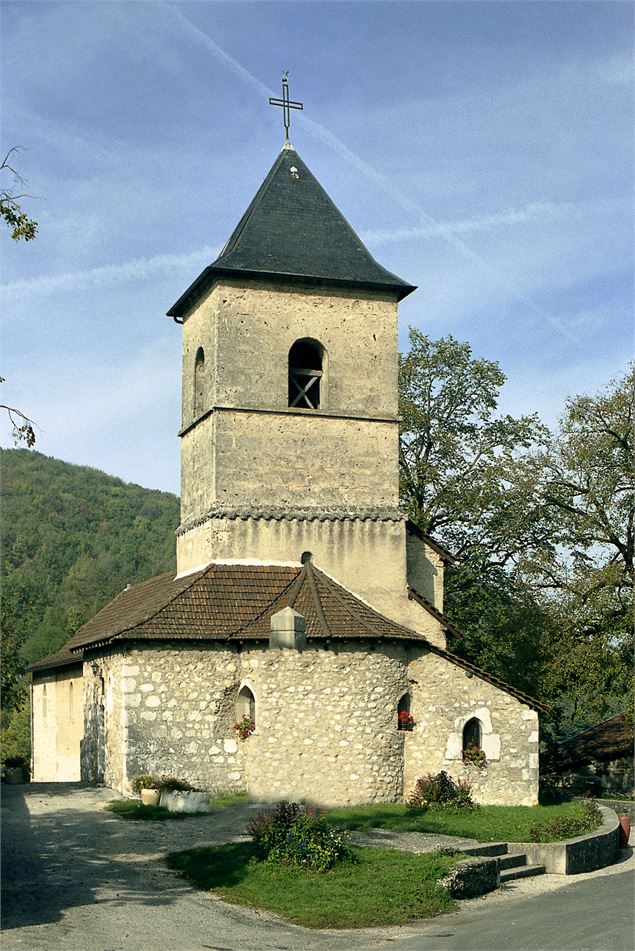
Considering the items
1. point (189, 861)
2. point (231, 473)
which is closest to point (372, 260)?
point (231, 473)

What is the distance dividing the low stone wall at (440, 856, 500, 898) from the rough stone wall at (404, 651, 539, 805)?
623 centimetres

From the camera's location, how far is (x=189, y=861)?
55.3 feet

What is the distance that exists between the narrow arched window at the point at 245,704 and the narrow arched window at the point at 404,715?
2.90 m

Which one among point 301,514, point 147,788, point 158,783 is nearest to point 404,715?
point 158,783

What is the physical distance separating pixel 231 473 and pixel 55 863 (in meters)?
11.2

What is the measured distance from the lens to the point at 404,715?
23.6 metres

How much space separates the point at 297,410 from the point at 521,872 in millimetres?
11689

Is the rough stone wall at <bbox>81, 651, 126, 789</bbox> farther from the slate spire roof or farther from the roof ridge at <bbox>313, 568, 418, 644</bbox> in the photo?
the slate spire roof

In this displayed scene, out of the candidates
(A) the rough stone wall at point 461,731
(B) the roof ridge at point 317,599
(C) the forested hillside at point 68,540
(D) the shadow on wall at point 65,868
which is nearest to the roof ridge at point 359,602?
(B) the roof ridge at point 317,599

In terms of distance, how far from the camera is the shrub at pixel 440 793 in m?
23.0

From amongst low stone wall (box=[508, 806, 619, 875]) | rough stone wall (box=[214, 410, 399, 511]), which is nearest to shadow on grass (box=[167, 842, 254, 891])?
low stone wall (box=[508, 806, 619, 875])

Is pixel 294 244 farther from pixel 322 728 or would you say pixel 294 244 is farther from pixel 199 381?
pixel 322 728

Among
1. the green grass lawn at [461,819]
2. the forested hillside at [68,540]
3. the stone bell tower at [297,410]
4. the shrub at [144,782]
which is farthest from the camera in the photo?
the forested hillside at [68,540]

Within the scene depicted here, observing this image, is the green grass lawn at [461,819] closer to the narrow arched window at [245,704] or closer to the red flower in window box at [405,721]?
the red flower in window box at [405,721]
